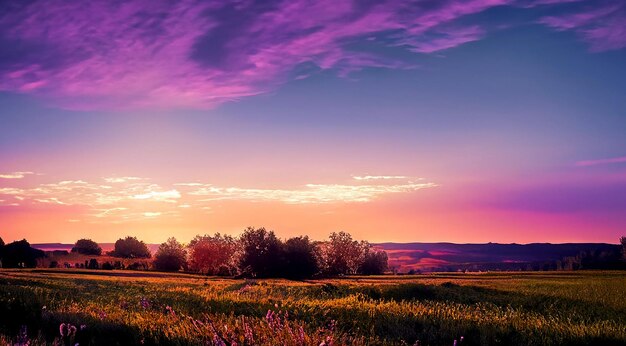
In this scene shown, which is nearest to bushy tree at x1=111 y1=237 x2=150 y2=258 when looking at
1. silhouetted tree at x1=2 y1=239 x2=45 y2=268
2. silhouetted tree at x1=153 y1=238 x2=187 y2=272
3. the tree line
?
the tree line

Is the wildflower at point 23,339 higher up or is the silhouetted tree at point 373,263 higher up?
the wildflower at point 23,339

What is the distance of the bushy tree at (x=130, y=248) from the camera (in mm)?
136300

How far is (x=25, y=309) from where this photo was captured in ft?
36.9

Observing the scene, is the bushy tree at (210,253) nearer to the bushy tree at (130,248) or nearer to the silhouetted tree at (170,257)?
the silhouetted tree at (170,257)

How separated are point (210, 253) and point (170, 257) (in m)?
9.42

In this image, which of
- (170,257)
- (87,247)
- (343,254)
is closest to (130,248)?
(87,247)

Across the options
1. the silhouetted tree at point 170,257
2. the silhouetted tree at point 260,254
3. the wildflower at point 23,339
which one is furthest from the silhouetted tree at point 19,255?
the wildflower at point 23,339

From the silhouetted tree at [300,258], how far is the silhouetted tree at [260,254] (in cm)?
136

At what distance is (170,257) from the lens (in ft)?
353

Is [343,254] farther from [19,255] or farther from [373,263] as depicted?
[19,255]

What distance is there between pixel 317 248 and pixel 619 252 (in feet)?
213

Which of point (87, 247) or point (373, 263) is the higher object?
point (87, 247)

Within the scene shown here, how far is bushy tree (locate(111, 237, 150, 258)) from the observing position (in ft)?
447

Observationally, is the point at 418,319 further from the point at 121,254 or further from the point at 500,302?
the point at 121,254
